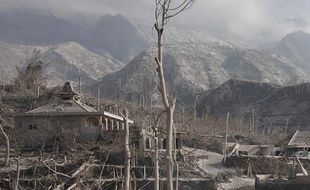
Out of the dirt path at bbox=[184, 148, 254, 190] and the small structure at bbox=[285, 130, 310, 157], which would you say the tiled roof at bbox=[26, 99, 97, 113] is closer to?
the dirt path at bbox=[184, 148, 254, 190]

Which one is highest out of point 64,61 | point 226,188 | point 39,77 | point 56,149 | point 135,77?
point 64,61

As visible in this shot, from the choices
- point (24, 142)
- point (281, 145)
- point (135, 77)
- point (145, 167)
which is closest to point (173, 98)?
point (145, 167)

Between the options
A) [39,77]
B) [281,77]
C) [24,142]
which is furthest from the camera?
[281,77]

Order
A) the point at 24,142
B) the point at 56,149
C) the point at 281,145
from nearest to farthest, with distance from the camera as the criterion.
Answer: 1. the point at 56,149
2. the point at 24,142
3. the point at 281,145

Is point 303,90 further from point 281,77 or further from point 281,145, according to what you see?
point 281,77

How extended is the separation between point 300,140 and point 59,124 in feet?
75.0

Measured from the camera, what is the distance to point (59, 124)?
39.7 meters

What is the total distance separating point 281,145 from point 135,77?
9300cm

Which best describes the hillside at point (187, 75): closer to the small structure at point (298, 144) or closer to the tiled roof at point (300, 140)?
the tiled roof at point (300, 140)

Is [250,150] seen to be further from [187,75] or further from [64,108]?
[187,75]

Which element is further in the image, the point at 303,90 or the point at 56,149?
the point at 303,90

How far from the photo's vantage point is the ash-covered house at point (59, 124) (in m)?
38.7

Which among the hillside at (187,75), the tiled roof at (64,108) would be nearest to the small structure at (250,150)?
the tiled roof at (64,108)

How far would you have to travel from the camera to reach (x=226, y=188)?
3222 cm
